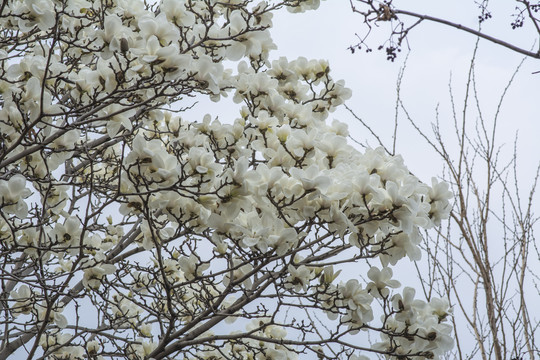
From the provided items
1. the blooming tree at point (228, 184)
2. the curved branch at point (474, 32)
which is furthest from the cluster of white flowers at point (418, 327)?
the curved branch at point (474, 32)

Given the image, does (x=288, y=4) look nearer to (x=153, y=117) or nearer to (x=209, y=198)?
(x=153, y=117)

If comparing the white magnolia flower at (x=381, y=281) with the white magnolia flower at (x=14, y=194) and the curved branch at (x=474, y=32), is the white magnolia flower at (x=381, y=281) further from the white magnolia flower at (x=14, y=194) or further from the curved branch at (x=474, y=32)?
the white magnolia flower at (x=14, y=194)

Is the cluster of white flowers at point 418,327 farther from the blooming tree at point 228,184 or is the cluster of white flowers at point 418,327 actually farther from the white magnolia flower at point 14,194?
the white magnolia flower at point 14,194

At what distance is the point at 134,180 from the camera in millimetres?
2145

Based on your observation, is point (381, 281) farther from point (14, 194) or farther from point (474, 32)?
point (14, 194)

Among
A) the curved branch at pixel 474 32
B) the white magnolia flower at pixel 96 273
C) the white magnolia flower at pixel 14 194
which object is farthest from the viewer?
the white magnolia flower at pixel 96 273

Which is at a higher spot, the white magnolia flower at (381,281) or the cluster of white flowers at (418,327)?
the white magnolia flower at (381,281)

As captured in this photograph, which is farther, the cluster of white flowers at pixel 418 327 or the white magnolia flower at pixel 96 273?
the white magnolia flower at pixel 96 273

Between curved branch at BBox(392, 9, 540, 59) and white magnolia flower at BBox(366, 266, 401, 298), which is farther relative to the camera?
white magnolia flower at BBox(366, 266, 401, 298)

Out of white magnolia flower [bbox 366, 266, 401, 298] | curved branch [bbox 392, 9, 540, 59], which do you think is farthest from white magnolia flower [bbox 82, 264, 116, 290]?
curved branch [bbox 392, 9, 540, 59]

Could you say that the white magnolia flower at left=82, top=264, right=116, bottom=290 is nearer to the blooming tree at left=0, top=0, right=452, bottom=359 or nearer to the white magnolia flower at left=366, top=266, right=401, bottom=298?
the blooming tree at left=0, top=0, right=452, bottom=359

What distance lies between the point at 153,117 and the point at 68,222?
72 centimetres

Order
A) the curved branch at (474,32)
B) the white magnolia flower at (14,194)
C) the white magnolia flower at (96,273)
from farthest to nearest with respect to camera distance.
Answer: the white magnolia flower at (96,273)
the white magnolia flower at (14,194)
the curved branch at (474,32)

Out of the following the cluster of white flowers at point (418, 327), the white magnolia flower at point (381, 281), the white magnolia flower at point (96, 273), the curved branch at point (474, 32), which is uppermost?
the curved branch at point (474, 32)
